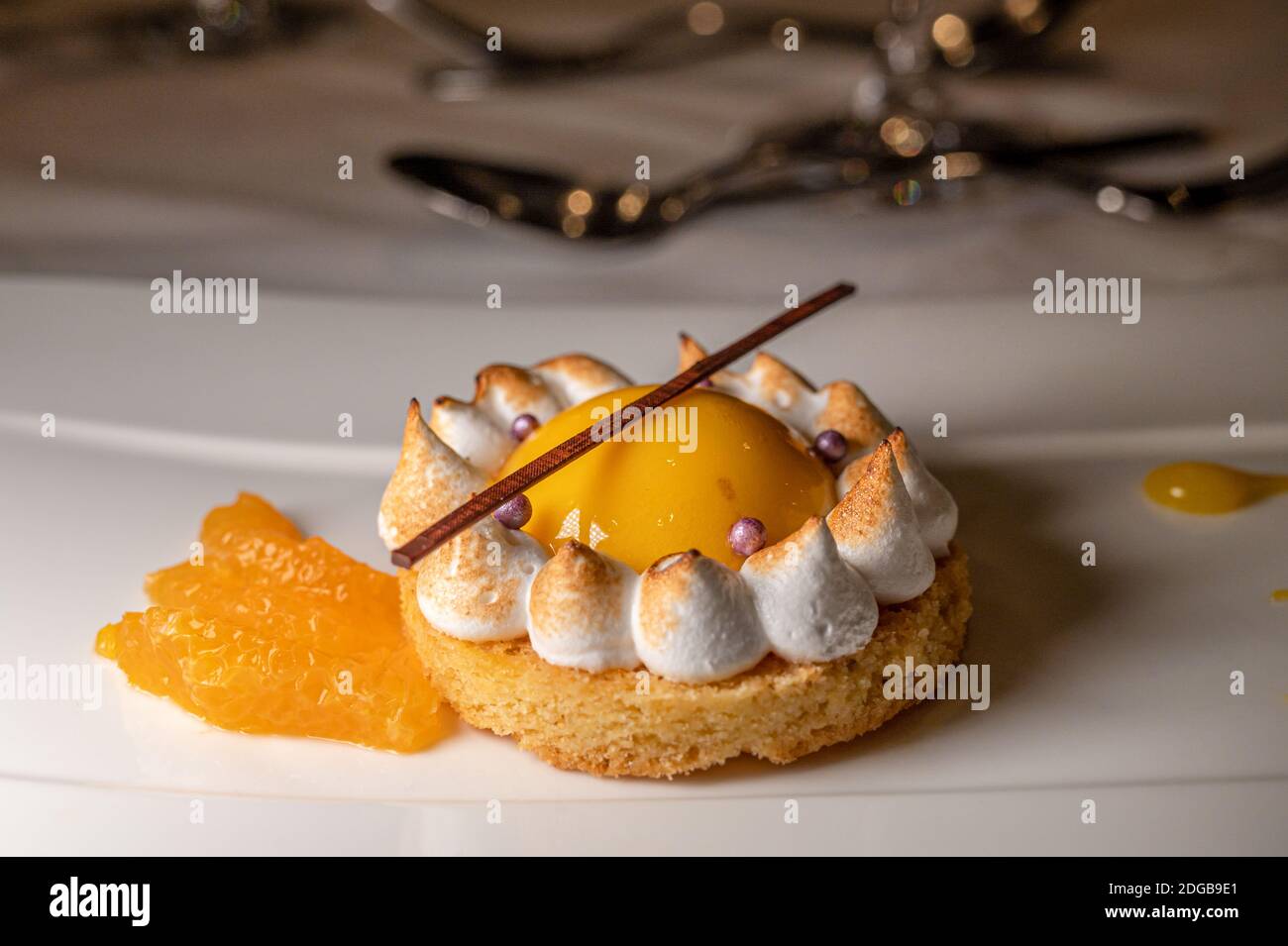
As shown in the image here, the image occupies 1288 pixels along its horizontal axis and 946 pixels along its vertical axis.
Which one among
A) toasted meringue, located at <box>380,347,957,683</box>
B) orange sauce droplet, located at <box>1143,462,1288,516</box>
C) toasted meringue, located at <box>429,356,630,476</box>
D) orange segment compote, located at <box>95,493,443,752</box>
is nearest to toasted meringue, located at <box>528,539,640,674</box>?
toasted meringue, located at <box>380,347,957,683</box>

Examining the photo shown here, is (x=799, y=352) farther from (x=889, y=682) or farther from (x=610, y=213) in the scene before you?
(x=889, y=682)

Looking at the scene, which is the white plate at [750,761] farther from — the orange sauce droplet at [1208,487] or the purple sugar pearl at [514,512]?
the purple sugar pearl at [514,512]

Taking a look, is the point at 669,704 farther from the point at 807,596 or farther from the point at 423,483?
the point at 423,483

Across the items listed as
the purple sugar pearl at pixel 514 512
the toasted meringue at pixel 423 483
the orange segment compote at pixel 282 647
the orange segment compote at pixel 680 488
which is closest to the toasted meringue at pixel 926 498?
the orange segment compote at pixel 680 488

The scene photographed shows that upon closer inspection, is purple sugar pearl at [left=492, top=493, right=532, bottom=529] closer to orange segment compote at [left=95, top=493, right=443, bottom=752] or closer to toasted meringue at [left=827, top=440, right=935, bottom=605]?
orange segment compote at [left=95, top=493, right=443, bottom=752]

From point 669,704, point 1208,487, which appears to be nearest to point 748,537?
point 669,704

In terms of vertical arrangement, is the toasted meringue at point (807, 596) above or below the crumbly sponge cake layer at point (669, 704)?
above
